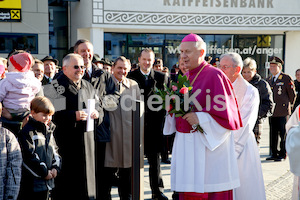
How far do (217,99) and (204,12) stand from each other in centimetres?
1367

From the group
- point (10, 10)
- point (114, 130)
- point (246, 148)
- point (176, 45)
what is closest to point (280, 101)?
point (246, 148)

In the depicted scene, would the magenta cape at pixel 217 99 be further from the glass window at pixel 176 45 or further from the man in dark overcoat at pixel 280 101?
the glass window at pixel 176 45

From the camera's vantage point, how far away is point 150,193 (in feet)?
20.4

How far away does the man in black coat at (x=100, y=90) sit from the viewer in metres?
5.23

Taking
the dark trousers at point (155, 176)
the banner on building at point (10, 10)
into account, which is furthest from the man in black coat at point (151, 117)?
the banner on building at point (10, 10)

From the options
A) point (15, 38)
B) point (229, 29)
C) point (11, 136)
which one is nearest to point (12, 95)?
point (11, 136)

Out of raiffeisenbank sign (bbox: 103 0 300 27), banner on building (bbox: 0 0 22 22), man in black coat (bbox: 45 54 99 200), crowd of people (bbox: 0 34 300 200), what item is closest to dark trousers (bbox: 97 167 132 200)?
crowd of people (bbox: 0 34 300 200)

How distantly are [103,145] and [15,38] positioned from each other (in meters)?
12.5

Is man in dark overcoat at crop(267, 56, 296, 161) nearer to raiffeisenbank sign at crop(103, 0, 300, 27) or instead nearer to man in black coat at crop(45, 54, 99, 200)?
man in black coat at crop(45, 54, 99, 200)

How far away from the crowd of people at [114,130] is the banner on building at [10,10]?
10.5 m

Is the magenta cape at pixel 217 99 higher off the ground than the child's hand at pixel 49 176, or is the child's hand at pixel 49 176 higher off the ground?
the magenta cape at pixel 217 99

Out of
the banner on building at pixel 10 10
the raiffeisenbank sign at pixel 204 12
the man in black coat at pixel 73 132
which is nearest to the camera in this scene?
the man in black coat at pixel 73 132

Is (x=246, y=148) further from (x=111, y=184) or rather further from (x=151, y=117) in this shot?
(x=111, y=184)

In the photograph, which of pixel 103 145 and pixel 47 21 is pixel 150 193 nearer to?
pixel 103 145
